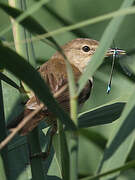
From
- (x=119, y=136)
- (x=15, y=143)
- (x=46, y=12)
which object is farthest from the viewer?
(x=46, y=12)

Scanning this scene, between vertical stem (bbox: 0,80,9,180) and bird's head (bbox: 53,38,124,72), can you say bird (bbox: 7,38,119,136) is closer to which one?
bird's head (bbox: 53,38,124,72)

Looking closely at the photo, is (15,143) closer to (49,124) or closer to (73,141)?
(49,124)

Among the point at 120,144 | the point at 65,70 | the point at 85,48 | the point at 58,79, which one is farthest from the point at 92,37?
the point at 120,144

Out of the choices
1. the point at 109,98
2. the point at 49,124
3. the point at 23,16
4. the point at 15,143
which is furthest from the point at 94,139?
the point at 23,16

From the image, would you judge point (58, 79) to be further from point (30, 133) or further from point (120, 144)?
point (120, 144)

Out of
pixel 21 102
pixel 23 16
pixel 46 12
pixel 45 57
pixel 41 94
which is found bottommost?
pixel 41 94

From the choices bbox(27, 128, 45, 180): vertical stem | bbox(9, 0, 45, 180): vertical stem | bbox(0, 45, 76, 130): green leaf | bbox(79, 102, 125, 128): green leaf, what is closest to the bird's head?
bbox(79, 102, 125, 128): green leaf

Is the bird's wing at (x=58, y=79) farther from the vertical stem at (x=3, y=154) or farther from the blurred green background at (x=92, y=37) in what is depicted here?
the vertical stem at (x=3, y=154)

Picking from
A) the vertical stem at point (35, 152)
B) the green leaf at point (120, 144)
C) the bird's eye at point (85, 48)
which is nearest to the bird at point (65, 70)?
the bird's eye at point (85, 48)
